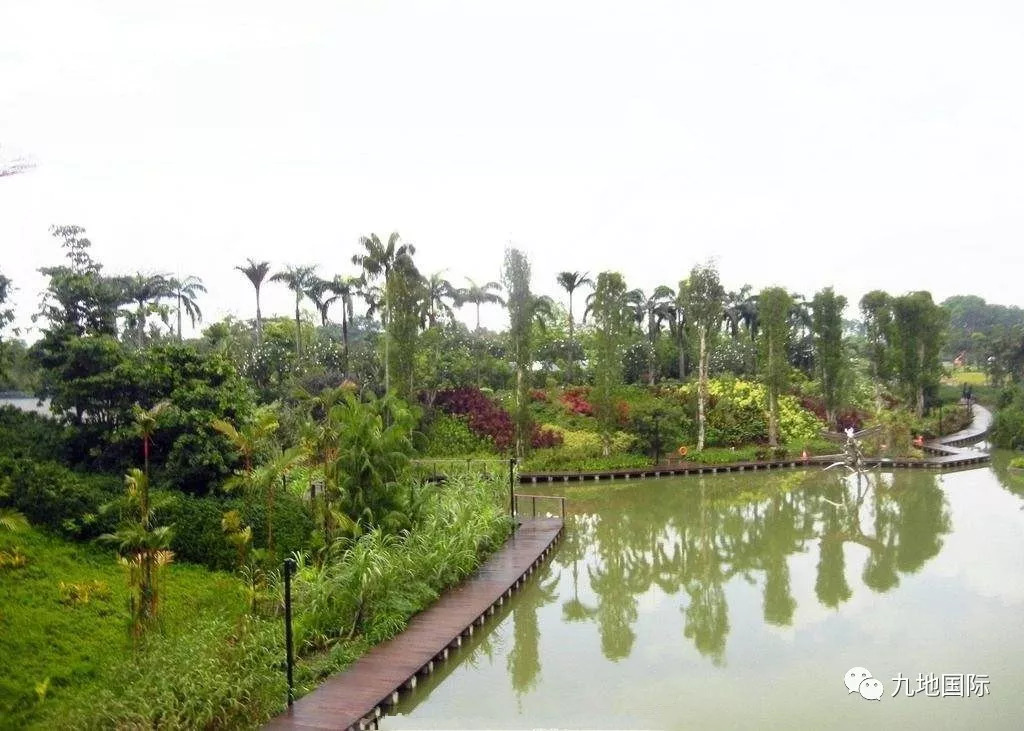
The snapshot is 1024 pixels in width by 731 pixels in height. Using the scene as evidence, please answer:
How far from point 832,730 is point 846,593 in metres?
5.29

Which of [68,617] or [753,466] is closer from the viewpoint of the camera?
[68,617]

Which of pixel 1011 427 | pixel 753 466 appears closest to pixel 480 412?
pixel 753 466

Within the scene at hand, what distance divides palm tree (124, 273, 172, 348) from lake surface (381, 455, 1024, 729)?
17.4 metres

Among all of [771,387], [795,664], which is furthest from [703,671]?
[771,387]

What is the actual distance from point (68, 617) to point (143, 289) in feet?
71.5

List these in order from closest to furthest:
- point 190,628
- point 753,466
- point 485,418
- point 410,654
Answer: point 190,628, point 410,654, point 753,466, point 485,418

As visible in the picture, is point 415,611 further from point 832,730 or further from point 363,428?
point 832,730

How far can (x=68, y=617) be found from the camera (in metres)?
9.59

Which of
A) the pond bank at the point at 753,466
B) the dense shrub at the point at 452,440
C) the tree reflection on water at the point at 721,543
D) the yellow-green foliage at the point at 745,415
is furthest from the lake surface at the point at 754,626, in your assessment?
the yellow-green foliage at the point at 745,415

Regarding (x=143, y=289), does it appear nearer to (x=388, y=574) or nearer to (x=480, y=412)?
(x=480, y=412)

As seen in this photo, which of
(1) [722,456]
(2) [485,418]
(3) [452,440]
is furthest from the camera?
(2) [485,418]

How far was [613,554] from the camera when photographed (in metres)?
16.3

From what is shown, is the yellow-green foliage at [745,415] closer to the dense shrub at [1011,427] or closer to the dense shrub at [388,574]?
the dense shrub at [1011,427]

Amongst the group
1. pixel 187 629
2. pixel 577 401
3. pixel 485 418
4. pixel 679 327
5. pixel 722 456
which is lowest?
pixel 187 629
